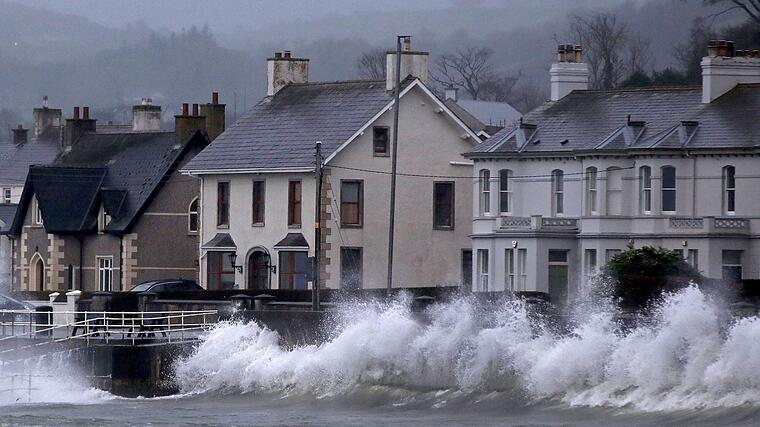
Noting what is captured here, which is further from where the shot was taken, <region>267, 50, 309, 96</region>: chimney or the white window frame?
the white window frame

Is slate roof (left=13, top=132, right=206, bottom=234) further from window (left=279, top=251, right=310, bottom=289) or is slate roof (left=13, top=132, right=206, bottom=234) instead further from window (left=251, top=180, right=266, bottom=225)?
window (left=279, top=251, right=310, bottom=289)

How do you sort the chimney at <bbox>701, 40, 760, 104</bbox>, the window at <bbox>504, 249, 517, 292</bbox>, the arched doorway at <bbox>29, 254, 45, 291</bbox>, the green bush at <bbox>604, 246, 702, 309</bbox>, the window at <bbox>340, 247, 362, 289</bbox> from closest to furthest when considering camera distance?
the green bush at <bbox>604, 246, 702, 309</bbox>
the chimney at <bbox>701, 40, 760, 104</bbox>
the window at <bbox>504, 249, 517, 292</bbox>
the window at <bbox>340, 247, 362, 289</bbox>
the arched doorway at <bbox>29, 254, 45, 291</bbox>

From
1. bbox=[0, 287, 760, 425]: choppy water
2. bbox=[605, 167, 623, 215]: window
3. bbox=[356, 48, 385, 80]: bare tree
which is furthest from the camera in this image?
bbox=[356, 48, 385, 80]: bare tree

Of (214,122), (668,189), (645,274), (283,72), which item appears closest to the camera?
(645,274)

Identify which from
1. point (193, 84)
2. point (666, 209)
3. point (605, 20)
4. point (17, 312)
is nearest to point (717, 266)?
point (666, 209)

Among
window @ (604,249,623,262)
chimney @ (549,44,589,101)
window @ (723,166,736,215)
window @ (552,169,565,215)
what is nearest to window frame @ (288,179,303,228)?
chimney @ (549,44,589,101)

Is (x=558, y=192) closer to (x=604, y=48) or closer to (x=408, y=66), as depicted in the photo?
(x=408, y=66)

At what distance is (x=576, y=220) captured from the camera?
63.2 meters

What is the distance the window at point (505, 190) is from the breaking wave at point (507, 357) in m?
15.6

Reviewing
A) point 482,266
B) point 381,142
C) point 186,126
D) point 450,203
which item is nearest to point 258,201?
point 381,142

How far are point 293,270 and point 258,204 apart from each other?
10.5 ft

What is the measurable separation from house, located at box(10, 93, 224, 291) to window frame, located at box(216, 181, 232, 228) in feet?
13.8

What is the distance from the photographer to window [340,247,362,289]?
223 ft

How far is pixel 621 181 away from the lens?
61.8 meters
